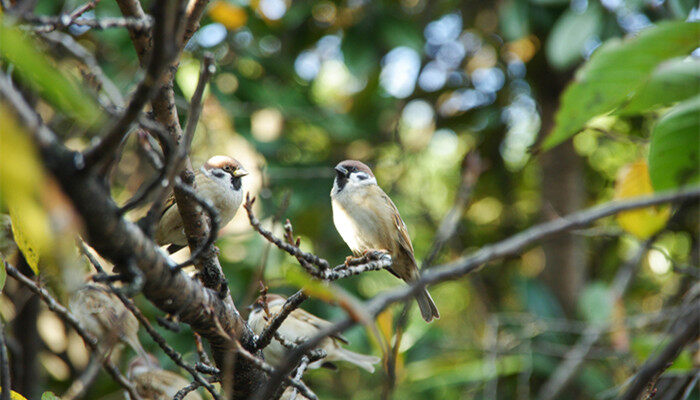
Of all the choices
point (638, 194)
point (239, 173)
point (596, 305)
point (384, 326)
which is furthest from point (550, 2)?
point (384, 326)

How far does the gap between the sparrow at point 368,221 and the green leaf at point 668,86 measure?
177 cm

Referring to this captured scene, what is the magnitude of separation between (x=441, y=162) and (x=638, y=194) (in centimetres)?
343

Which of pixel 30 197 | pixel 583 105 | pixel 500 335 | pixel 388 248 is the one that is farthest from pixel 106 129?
pixel 500 335

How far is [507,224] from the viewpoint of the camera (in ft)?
19.3

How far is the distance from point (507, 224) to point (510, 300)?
74 cm

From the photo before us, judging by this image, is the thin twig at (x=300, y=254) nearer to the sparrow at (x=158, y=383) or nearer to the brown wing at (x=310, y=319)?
the sparrow at (x=158, y=383)

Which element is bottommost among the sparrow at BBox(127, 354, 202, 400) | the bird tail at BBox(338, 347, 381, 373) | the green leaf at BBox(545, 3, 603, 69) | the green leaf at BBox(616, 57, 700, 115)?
the sparrow at BBox(127, 354, 202, 400)

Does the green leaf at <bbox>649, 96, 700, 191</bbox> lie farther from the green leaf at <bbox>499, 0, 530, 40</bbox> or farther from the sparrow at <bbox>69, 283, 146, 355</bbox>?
the green leaf at <bbox>499, 0, 530, 40</bbox>

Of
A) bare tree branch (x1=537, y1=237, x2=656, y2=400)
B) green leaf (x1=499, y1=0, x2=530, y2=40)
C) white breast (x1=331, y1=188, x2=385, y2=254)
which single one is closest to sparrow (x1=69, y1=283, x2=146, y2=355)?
white breast (x1=331, y1=188, x2=385, y2=254)

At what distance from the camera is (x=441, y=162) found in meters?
6.30

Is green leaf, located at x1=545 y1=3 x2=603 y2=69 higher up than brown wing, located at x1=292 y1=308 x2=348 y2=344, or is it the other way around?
green leaf, located at x1=545 y1=3 x2=603 y2=69

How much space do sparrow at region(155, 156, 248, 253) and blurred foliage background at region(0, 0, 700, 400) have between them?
0.65 metres

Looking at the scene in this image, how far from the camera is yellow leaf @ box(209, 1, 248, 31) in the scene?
13.1ft

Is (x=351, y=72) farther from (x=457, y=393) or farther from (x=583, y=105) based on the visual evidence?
(x=583, y=105)
